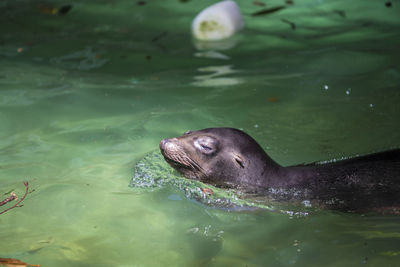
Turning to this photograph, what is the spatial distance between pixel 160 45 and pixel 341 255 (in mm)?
6534

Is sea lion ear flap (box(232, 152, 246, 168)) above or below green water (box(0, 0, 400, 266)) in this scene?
above

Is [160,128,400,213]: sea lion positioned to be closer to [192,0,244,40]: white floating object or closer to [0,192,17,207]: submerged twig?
[0,192,17,207]: submerged twig

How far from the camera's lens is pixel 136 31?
10258 millimetres

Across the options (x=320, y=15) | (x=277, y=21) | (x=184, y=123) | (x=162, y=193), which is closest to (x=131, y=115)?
(x=184, y=123)

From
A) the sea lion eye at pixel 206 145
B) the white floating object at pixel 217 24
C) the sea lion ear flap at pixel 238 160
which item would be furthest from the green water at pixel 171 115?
the sea lion ear flap at pixel 238 160

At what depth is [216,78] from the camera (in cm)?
768

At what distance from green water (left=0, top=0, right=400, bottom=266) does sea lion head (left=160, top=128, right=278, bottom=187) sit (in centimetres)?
31

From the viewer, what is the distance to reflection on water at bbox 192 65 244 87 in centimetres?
744

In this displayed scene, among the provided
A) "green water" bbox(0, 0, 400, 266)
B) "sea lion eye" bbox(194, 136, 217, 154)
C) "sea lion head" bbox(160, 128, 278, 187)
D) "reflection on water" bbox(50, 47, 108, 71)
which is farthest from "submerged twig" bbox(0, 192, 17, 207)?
"reflection on water" bbox(50, 47, 108, 71)

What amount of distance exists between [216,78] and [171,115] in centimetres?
152

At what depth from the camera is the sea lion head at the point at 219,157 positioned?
16.4ft

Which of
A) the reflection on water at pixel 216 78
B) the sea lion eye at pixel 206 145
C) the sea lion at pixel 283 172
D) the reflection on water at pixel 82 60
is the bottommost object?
the reflection on water at pixel 82 60

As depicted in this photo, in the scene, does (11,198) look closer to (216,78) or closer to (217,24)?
(216,78)

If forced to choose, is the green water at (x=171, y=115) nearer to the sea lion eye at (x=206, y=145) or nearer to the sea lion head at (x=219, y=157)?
the sea lion head at (x=219, y=157)
